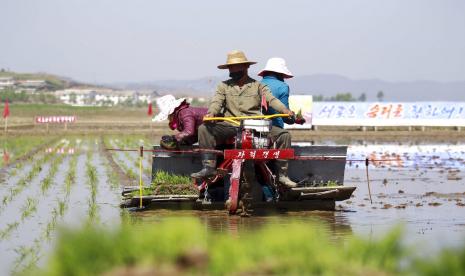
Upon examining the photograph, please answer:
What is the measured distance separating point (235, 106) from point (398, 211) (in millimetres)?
2462

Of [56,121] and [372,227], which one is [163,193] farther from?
[56,121]

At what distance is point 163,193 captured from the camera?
12969 mm

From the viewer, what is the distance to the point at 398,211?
1322cm

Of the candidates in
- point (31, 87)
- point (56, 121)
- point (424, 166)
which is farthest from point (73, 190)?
point (31, 87)

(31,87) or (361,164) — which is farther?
(31,87)

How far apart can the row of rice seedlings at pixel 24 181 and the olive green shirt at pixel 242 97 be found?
10.8 feet

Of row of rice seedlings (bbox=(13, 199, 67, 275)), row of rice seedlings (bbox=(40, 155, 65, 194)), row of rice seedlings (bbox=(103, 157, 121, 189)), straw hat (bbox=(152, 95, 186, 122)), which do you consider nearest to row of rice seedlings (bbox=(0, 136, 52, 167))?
row of rice seedlings (bbox=(40, 155, 65, 194))

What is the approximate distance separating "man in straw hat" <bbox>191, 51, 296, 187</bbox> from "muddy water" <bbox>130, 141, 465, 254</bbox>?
2.08 ft

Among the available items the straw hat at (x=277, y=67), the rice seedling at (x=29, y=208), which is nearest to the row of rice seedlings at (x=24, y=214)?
the rice seedling at (x=29, y=208)

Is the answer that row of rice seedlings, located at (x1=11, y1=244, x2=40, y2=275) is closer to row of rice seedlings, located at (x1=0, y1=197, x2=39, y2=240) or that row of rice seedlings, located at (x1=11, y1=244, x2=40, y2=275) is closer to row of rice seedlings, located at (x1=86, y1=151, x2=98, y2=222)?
row of rice seedlings, located at (x1=0, y1=197, x2=39, y2=240)

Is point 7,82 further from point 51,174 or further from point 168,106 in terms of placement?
point 168,106

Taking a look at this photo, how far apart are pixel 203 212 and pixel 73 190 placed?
167 inches

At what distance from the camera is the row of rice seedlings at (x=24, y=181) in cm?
1488

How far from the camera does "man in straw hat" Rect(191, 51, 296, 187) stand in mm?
12453
